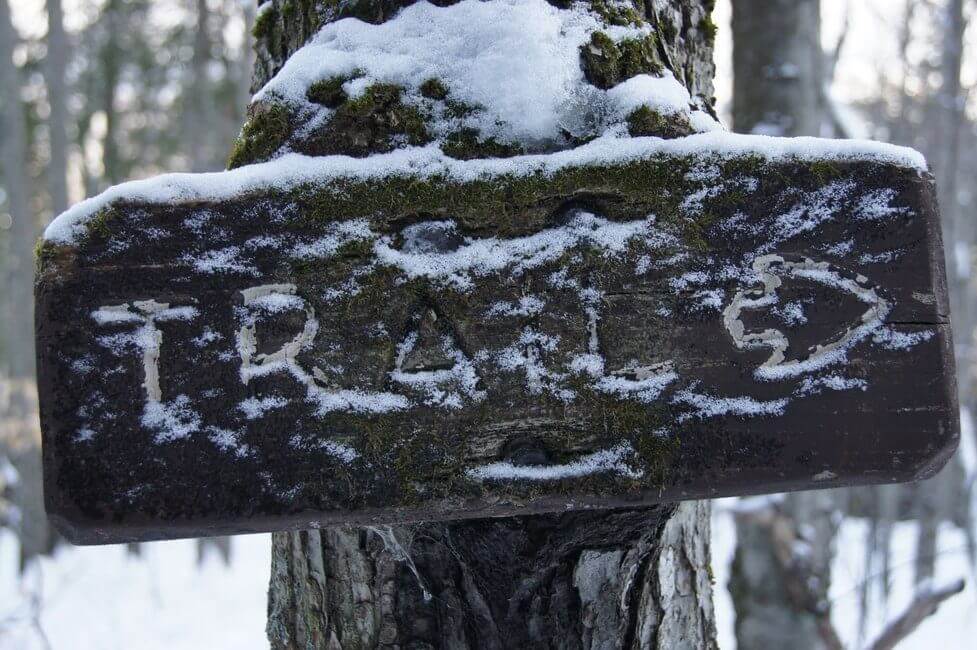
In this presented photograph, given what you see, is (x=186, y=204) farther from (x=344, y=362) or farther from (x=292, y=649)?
(x=292, y=649)

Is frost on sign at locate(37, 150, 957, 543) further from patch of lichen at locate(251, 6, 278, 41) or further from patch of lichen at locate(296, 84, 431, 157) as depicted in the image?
patch of lichen at locate(251, 6, 278, 41)

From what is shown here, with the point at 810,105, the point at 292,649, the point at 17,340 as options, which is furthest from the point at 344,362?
the point at 17,340

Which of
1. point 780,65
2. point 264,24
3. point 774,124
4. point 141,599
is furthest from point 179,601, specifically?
point 264,24

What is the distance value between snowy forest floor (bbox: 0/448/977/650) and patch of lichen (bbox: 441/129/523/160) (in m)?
4.94

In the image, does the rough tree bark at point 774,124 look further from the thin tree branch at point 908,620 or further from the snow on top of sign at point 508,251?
the snow on top of sign at point 508,251

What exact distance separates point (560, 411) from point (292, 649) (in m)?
0.76

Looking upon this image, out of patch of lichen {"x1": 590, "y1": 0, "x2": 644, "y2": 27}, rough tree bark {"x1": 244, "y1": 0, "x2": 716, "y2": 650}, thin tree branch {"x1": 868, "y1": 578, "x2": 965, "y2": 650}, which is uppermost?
patch of lichen {"x1": 590, "y1": 0, "x2": 644, "y2": 27}

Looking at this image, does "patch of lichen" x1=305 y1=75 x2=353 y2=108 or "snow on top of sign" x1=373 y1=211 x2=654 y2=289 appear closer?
"snow on top of sign" x1=373 y1=211 x2=654 y2=289

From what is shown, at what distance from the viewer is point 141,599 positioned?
8.70 meters

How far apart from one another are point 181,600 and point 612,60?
923 centimetres

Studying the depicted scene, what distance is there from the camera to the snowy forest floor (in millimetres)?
6715

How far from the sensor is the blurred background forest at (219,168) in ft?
10.2

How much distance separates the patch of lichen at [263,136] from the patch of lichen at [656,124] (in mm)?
448

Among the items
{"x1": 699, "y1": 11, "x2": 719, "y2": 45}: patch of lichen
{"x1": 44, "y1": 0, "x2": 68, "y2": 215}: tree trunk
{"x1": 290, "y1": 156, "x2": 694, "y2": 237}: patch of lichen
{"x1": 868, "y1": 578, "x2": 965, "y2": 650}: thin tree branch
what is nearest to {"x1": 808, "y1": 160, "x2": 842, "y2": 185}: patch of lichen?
{"x1": 290, "y1": 156, "x2": 694, "y2": 237}: patch of lichen
